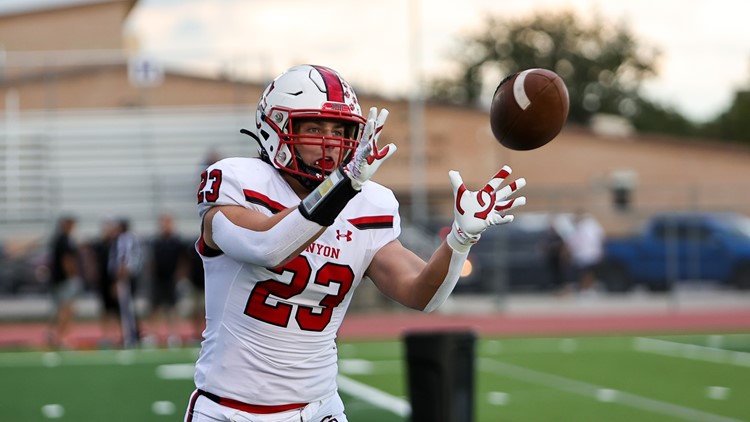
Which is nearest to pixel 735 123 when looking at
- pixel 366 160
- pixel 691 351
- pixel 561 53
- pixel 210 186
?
pixel 561 53

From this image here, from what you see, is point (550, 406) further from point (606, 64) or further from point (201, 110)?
point (606, 64)

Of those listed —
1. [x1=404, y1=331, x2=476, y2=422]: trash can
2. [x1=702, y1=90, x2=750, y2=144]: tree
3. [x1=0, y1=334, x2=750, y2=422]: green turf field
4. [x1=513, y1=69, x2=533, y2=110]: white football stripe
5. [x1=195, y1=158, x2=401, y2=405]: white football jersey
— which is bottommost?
[x1=702, y1=90, x2=750, y2=144]: tree

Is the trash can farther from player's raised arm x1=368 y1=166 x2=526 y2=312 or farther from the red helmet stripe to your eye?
Answer: the red helmet stripe

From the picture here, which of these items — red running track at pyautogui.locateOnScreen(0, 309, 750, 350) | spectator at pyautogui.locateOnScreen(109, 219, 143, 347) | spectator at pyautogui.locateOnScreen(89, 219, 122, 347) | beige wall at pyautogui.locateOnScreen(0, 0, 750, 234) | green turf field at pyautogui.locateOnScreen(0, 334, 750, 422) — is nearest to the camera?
green turf field at pyautogui.locateOnScreen(0, 334, 750, 422)

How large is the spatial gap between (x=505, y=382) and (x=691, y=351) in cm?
339

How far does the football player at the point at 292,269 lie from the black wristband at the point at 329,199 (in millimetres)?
185

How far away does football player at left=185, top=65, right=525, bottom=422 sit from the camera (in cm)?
340

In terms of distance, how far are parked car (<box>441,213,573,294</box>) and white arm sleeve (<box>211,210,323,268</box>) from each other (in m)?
16.1

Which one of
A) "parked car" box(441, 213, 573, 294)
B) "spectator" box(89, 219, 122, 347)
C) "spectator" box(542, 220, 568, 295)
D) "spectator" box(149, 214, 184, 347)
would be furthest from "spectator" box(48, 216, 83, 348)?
"spectator" box(542, 220, 568, 295)

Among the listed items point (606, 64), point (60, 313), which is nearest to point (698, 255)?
point (60, 313)

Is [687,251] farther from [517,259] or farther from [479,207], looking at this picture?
[479,207]

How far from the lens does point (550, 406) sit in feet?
28.8

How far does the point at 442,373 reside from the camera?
5391 mm

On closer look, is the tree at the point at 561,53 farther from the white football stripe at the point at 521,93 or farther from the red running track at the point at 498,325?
the white football stripe at the point at 521,93
